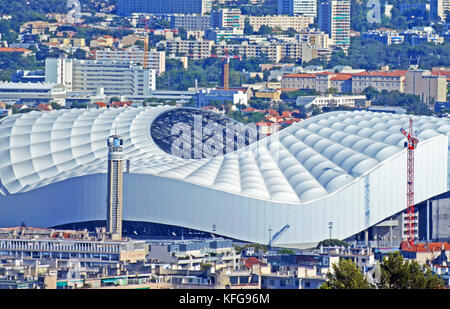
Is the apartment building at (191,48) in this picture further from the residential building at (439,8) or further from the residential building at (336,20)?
the residential building at (439,8)

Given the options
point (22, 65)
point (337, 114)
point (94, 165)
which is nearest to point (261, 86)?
point (22, 65)

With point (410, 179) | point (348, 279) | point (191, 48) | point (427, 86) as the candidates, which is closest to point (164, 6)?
point (191, 48)

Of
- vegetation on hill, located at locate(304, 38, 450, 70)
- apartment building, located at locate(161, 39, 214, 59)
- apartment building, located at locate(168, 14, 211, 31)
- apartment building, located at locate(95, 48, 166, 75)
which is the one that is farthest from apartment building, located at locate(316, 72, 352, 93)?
apartment building, located at locate(168, 14, 211, 31)

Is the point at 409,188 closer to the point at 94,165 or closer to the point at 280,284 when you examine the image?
the point at 94,165

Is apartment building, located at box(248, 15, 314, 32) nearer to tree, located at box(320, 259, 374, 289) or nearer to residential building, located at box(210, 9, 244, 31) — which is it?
residential building, located at box(210, 9, 244, 31)

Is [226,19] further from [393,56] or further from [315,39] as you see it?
[393,56]

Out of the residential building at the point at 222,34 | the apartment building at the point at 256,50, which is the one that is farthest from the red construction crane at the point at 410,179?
the residential building at the point at 222,34
